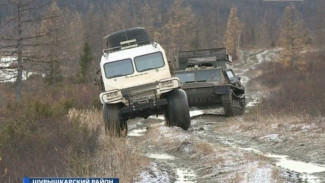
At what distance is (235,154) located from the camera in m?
8.26

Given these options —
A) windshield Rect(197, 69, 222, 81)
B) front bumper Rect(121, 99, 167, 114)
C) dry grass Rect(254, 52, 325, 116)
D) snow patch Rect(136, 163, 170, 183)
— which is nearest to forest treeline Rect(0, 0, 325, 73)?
dry grass Rect(254, 52, 325, 116)

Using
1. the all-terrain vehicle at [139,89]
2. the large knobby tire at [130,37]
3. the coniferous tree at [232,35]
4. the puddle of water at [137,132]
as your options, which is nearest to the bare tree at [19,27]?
the large knobby tire at [130,37]

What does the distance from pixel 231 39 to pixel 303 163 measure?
6827cm

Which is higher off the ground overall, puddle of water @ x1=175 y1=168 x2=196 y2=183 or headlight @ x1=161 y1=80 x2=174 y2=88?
headlight @ x1=161 y1=80 x2=174 y2=88

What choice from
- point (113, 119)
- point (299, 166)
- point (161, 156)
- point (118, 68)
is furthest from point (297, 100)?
point (299, 166)

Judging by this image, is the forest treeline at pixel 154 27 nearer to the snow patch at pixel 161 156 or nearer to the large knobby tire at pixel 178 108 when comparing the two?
the large knobby tire at pixel 178 108

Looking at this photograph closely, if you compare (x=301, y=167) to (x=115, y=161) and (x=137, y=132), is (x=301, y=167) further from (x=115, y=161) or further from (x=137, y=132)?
(x=137, y=132)

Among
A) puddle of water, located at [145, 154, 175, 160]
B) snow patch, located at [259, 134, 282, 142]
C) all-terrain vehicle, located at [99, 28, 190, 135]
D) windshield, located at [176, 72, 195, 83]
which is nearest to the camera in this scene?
puddle of water, located at [145, 154, 175, 160]

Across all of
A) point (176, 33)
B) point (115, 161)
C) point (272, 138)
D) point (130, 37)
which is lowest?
point (272, 138)

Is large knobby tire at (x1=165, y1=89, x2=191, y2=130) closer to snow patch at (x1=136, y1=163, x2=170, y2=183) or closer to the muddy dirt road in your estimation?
the muddy dirt road

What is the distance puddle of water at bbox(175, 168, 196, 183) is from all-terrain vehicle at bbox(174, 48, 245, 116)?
7.35 meters

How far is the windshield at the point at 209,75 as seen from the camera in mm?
15969

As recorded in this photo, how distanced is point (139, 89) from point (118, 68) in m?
1.01

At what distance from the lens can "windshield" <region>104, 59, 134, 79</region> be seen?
12141 millimetres
